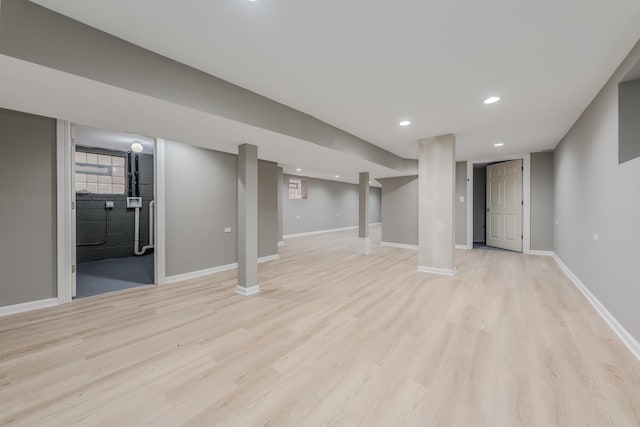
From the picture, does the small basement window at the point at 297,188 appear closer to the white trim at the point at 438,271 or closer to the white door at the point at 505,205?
the white trim at the point at 438,271

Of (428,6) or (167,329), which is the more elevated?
(428,6)

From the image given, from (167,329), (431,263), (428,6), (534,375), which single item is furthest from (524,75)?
(167,329)

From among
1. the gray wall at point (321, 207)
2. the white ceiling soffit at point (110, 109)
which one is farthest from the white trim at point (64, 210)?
the gray wall at point (321, 207)

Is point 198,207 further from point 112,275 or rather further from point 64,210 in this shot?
point 112,275

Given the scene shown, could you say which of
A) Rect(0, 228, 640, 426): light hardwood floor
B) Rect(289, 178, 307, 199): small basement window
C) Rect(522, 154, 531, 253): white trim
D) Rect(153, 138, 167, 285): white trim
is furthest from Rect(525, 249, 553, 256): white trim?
Rect(153, 138, 167, 285): white trim

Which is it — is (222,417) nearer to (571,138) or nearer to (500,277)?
(500,277)

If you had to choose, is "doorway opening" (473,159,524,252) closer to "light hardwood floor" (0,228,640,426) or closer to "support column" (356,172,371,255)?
"support column" (356,172,371,255)

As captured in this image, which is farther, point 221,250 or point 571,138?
point 221,250

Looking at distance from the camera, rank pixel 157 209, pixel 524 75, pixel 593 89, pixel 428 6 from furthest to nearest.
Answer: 1. pixel 157 209
2. pixel 593 89
3. pixel 524 75
4. pixel 428 6

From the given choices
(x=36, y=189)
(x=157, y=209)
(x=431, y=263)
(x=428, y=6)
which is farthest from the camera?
(x=431, y=263)

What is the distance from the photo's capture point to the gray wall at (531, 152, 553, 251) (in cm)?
570

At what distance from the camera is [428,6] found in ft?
5.07

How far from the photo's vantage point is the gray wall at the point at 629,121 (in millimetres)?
2174

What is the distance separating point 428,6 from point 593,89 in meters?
2.55
